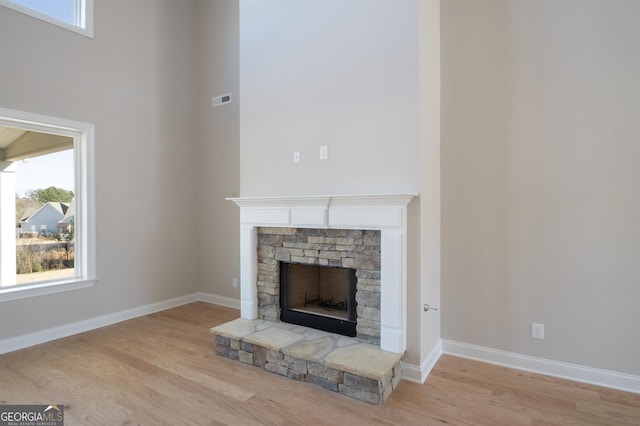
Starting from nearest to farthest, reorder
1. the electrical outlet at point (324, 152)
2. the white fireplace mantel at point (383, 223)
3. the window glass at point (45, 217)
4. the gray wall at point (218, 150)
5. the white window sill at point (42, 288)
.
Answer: the white fireplace mantel at point (383, 223) < the electrical outlet at point (324, 152) < the white window sill at point (42, 288) < the window glass at point (45, 217) < the gray wall at point (218, 150)

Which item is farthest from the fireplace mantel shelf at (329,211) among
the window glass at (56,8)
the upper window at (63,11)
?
the window glass at (56,8)

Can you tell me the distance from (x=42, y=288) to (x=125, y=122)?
1.94 meters

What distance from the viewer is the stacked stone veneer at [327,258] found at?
2.66 meters

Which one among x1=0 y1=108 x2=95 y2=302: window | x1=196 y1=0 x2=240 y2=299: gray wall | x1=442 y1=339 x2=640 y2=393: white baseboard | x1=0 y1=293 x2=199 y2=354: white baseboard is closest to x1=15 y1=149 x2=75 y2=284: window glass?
x1=0 y1=108 x2=95 y2=302: window

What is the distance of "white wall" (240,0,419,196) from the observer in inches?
101

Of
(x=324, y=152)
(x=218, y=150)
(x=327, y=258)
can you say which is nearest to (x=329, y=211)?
(x=327, y=258)

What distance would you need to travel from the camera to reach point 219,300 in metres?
4.55

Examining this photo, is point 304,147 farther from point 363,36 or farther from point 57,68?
point 57,68

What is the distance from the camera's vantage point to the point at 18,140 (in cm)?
328

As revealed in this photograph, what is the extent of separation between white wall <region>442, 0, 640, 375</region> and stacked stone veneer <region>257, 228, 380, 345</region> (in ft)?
2.52

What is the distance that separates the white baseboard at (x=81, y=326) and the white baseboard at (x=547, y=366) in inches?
132

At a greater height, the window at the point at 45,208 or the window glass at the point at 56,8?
the window glass at the point at 56,8

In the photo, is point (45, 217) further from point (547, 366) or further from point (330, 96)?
point (547, 366)

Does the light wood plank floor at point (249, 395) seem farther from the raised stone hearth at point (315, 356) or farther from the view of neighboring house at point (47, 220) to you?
the view of neighboring house at point (47, 220)
